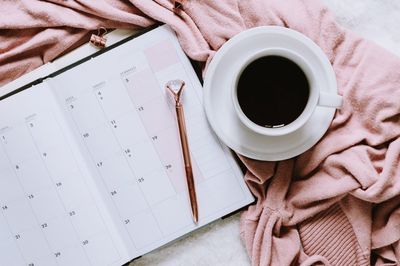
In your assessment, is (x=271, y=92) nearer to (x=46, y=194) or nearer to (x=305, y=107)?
(x=305, y=107)

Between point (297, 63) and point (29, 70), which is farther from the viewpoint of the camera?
point (29, 70)

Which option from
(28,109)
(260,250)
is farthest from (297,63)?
(28,109)

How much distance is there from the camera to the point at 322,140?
75cm

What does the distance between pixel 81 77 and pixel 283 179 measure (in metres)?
0.32

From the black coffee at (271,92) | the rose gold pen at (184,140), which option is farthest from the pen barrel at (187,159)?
the black coffee at (271,92)

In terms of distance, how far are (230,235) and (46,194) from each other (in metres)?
0.27

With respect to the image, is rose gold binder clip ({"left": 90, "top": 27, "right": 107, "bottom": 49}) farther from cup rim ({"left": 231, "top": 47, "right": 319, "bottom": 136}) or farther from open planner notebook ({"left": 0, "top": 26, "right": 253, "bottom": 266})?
cup rim ({"left": 231, "top": 47, "right": 319, "bottom": 136})

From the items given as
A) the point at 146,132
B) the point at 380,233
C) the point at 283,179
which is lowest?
the point at 380,233

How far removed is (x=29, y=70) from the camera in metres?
0.79

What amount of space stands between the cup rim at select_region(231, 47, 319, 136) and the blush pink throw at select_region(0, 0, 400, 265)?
0.26 feet

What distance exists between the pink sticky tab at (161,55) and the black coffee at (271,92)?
13 cm

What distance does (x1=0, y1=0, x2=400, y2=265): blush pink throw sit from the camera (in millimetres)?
740

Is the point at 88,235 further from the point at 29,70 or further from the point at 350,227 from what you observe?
the point at 350,227

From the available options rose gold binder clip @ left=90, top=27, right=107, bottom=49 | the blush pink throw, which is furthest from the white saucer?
rose gold binder clip @ left=90, top=27, right=107, bottom=49
